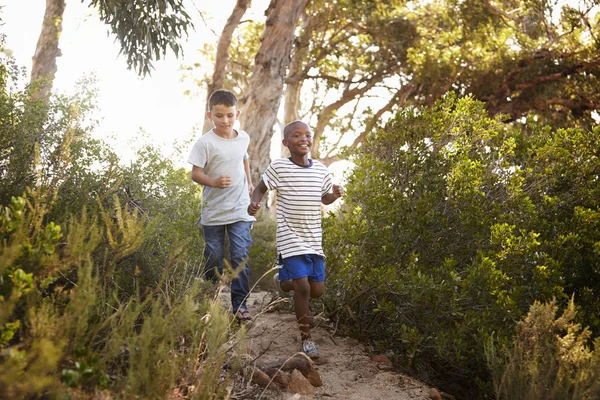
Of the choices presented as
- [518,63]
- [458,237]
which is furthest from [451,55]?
[458,237]

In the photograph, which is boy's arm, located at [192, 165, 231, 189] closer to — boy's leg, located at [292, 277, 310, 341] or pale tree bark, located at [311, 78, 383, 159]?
boy's leg, located at [292, 277, 310, 341]

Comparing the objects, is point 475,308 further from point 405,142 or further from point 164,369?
point 164,369

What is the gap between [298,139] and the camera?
187 inches

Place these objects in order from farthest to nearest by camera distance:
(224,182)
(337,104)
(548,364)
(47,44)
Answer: (337,104) → (47,44) → (224,182) → (548,364)

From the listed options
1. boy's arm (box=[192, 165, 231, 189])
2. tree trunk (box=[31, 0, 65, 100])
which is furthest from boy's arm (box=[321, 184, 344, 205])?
tree trunk (box=[31, 0, 65, 100])

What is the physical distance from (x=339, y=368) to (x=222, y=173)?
1754 mm

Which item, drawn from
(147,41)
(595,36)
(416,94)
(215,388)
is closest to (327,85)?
(416,94)

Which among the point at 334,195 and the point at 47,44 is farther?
the point at 47,44

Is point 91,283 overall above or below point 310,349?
above

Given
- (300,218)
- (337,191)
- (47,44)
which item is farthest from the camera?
(47,44)

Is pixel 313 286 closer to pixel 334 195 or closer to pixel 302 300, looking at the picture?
pixel 302 300

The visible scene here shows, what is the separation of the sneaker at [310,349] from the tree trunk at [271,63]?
6.96 m

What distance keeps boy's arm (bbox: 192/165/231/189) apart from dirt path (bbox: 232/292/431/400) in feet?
3.03

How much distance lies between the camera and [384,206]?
5031 mm
